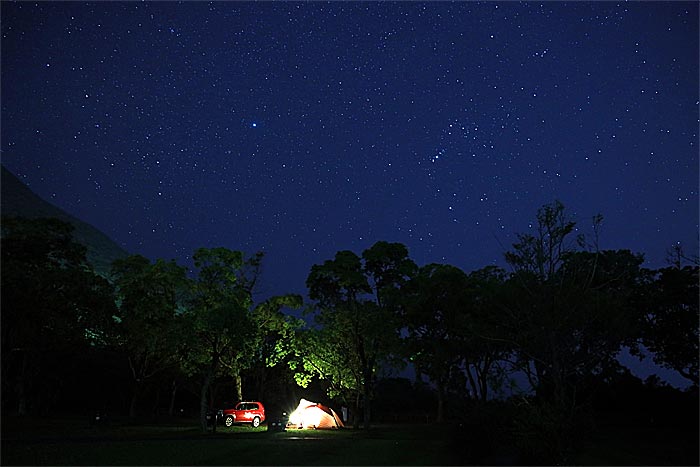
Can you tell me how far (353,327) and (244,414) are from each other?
9731 millimetres

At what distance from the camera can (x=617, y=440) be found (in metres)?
29.8

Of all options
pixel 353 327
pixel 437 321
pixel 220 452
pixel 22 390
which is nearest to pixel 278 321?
pixel 353 327

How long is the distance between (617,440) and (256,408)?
74.2ft

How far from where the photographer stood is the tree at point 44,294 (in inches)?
961

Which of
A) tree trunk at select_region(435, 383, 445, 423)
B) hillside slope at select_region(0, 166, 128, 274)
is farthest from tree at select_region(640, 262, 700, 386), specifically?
hillside slope at select_region(0, 166, 128, 274)

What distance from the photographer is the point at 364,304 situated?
1550 inches

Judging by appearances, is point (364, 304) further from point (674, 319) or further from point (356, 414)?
point (674, 319)

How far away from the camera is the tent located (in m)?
35.4

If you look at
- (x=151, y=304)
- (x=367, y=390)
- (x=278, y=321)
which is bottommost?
(x=367, y=390)

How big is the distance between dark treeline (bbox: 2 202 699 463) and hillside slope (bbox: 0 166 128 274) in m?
94.2

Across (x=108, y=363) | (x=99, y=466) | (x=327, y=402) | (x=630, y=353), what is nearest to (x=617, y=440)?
(x=630, y=353)

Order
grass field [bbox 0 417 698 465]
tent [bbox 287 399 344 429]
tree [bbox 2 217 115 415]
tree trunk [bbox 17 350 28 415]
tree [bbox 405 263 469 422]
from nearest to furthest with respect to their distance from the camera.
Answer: grass field [bbox 0 417 698 465], tree [bbox 2 217 115 415], tent [bbox 287 399 344 429], tree trunk [bbox 17 350 28 415], tree [bbox 405 263 469 422]

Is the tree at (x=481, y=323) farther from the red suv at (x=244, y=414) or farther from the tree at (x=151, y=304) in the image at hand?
the tree at (x=151, y=304)

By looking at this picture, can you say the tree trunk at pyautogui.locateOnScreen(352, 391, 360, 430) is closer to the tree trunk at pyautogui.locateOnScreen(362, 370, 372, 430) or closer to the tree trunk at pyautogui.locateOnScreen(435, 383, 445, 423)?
the tree trunk at pyautogui.locateOnScreen(362, 370, 372, 430)
